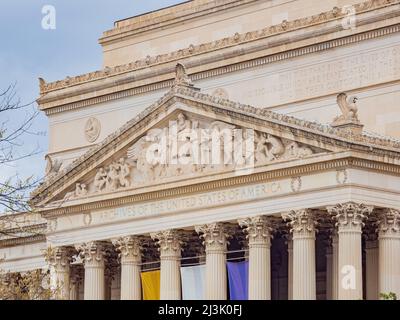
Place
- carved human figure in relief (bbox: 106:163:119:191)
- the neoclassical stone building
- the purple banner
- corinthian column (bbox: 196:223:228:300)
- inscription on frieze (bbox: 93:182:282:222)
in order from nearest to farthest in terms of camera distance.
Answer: the neoclassical stone building < inscription on frieze (bbox: 93:182:282:222) < the purple banner < corinthian column (bbox: 196:223:228:300) < carved human figure in relief (bbox: 106:163:119:191)

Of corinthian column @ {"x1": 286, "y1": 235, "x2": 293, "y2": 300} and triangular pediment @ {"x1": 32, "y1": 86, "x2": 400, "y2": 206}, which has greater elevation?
triangular pediment @ {"x1": 32, "y1": 86, "x2": 400, "y2": 206}

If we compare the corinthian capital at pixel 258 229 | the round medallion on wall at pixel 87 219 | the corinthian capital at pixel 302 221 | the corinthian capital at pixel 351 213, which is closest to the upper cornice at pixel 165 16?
the round medallion on wall at pixel 87 219

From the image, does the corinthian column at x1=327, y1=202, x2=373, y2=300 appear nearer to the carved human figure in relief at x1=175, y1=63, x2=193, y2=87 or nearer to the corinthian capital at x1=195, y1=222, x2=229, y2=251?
the corinthian capital at x1=195, y1=222, x2=229, y2=251

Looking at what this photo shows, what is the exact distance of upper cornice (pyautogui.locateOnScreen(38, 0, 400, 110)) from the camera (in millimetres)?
83438

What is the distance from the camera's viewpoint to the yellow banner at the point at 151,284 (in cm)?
7656

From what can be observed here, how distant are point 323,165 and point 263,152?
3820 millimetres

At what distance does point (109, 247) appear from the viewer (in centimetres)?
7956

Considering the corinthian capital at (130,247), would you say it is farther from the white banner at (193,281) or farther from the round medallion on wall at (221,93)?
the round medallion on wall at (221,93)

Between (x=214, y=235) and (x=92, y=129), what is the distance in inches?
1071

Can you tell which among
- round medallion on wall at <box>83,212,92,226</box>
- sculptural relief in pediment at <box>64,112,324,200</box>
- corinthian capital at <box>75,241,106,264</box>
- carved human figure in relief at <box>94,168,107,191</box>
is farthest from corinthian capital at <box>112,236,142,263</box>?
carved human figure in relief at <box>94,168,107,191</box>

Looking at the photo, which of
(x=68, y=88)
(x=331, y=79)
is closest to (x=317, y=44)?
(x=331, y=79)

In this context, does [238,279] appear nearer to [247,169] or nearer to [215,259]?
[215,259]

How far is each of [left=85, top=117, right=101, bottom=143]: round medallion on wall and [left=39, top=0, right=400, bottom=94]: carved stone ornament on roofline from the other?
8.63 ft

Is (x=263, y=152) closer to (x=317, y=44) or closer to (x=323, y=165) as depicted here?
(x=323, y=165)
